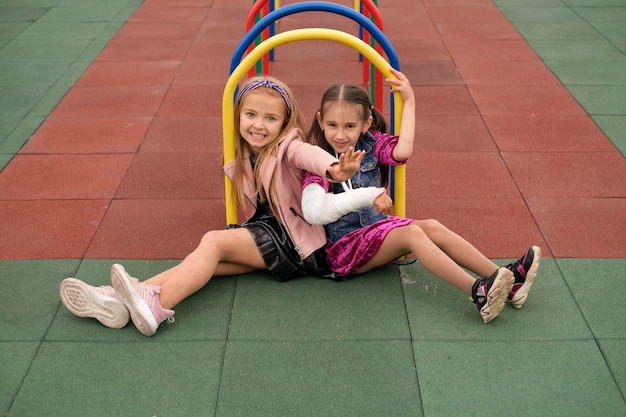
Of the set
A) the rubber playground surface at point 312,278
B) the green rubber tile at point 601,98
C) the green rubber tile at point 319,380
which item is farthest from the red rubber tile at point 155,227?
the green rubber tile at point 601,98

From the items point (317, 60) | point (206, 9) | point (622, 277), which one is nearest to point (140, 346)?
point (622, 277)

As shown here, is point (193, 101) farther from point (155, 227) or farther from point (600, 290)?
point (600, 290)

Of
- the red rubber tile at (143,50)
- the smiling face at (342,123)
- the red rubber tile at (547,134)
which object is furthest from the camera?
the red rubber tile at (143,50)

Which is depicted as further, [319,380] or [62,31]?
[62,31]

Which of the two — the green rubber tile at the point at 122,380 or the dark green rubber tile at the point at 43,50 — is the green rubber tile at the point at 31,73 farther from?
the green rubber tile at the point at 122,380

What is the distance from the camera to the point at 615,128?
5.63 m

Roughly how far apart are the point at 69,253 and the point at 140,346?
0.98 m

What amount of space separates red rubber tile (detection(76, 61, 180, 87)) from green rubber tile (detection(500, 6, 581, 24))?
3.73 m

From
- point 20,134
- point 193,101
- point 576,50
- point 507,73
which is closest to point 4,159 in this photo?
point 20,134

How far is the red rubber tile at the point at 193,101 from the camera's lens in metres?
6.00

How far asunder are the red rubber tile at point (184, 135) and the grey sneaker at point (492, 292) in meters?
2.46

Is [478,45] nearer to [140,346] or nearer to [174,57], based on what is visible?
[174,57]

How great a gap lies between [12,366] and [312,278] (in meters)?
1.44

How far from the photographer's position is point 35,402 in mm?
3061
